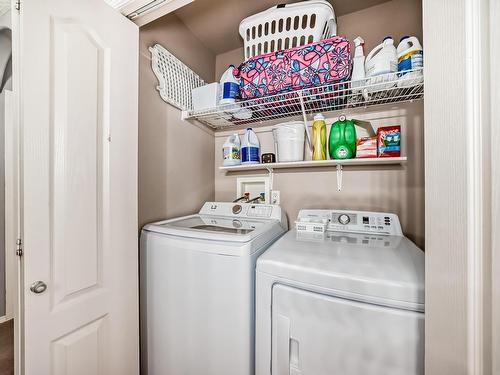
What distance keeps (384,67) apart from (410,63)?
13cm

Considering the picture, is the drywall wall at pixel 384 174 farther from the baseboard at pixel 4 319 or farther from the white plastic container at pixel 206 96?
the baseboard at pixel 4 319

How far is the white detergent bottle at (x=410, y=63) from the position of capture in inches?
45.8

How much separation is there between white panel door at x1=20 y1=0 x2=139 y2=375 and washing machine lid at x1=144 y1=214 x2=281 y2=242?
0.24m

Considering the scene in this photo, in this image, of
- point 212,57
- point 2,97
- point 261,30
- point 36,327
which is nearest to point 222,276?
point 36,327

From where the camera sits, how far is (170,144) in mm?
1711

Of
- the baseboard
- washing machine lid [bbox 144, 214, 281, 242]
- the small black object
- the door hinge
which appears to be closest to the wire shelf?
the small black object

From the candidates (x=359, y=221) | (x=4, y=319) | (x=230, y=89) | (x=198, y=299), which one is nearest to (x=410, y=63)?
(x=359, y=221)

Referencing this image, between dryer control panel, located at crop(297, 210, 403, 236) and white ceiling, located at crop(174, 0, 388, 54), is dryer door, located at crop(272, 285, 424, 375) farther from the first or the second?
white ceiling, located at crop(174, 0, 388, 54)

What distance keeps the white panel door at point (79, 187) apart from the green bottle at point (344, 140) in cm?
138

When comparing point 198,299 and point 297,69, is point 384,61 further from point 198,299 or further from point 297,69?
point 198,299

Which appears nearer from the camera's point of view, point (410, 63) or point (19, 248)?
point (19, 248)

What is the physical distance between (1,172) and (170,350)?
258 cm

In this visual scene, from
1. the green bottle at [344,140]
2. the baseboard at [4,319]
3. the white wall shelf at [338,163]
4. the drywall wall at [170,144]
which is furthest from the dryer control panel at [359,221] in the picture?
the baseboard at [4,319]

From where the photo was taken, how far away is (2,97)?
209 centimetres
